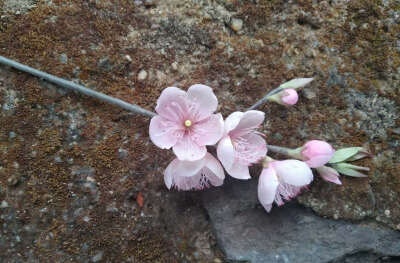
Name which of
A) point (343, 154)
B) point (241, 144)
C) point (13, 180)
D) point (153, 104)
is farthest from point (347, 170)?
point (13, 180)

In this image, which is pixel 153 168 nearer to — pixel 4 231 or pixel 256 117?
pixel 256 117

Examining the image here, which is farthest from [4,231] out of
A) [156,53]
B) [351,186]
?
[351,186]

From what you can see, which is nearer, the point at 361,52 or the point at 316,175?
the point at 316,175

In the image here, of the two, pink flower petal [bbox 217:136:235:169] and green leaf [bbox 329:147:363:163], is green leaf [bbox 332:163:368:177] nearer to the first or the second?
green leaf [bbox 329:147:363:163]

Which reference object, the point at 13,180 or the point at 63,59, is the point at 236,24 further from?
the point at 13,180

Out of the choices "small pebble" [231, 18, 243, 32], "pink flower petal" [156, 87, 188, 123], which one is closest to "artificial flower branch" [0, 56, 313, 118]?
"pink flower petal" [156, 87, 188, 123]

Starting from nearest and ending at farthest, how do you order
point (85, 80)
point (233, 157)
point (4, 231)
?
1. point (233, 157)
2. point (4, 231)
3. point (85, 80)

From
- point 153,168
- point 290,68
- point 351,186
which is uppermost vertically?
point 290,68
